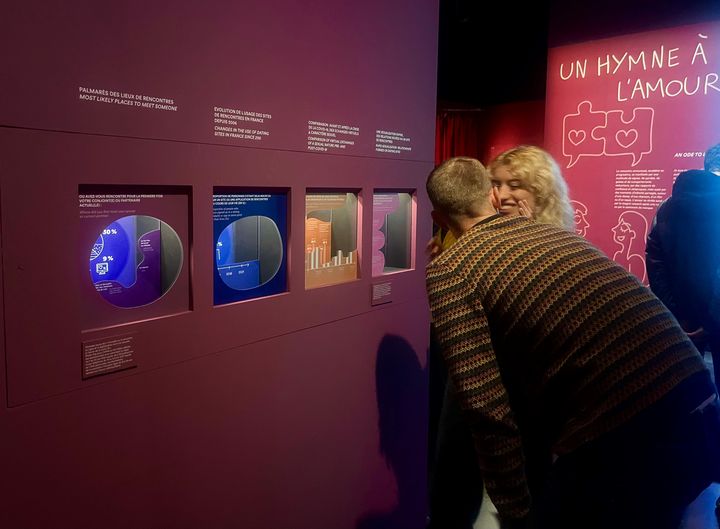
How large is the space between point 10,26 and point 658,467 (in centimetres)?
194

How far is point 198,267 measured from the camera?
1828 millimetres

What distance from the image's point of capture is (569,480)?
1.68 meters

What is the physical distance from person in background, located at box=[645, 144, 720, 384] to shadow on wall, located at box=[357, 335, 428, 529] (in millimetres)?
1459

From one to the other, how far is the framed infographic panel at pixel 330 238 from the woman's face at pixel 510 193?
0.61 meters

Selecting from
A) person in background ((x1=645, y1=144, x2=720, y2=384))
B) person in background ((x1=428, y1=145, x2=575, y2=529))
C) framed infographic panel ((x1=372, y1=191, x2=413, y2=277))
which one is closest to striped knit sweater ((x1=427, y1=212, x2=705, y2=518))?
person in background ((x1=428, y1=145, x2=575, y2=529))

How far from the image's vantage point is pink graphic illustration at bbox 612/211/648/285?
4.26 meters

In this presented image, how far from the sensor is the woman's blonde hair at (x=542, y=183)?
242 centimetres

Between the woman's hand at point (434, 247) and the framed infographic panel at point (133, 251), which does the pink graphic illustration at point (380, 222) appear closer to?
the woman's hand at point (434, 247)

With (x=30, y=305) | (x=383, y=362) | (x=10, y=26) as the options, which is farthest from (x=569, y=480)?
(x=10, y=26)

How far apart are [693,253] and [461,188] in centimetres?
180

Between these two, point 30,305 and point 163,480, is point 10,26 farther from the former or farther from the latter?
point 163,480
